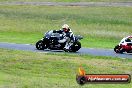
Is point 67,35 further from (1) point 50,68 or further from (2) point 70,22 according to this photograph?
(2) point 70,22

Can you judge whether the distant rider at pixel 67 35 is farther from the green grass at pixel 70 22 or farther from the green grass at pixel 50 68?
the green grass at pixel 70 22

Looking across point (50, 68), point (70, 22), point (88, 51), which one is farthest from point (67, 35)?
point (70, 22)

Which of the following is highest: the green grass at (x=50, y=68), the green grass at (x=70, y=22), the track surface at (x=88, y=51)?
the green grass at (x=50, y=68)

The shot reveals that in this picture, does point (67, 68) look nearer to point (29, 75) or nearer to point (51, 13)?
point (29, 75)

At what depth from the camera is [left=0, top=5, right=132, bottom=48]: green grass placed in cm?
4961

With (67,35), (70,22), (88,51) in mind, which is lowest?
(70,22)

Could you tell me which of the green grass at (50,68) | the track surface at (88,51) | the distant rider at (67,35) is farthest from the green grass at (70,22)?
the green grass at (50,68)

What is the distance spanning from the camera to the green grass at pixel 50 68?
21.4 m

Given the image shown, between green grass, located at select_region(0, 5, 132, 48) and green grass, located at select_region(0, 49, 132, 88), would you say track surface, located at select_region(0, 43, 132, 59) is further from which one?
green grass, located at select_region(0, 5, 132, 48)

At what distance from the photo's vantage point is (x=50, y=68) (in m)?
26.7

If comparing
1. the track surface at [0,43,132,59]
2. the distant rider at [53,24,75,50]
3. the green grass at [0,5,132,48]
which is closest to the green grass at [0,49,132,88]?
the track surface at [0,43,132,59]

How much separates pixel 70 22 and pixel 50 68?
36.4 meters

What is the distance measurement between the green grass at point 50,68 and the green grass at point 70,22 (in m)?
Result: 12.2

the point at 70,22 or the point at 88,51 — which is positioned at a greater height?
the point at 88,51
